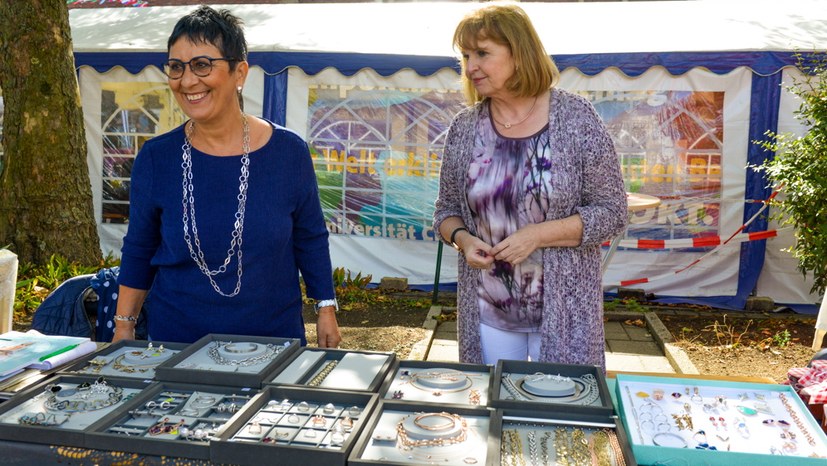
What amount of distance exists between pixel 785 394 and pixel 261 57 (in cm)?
599

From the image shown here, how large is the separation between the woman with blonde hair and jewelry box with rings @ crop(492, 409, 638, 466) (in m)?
0.64

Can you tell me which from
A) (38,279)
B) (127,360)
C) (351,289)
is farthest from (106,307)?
(351,289)

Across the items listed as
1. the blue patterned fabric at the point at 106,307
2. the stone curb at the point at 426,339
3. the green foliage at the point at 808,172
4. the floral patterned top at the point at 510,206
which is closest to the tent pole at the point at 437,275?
the stone curb at the point at 426,339

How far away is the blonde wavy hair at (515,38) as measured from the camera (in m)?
2.13

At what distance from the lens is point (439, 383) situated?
168cm

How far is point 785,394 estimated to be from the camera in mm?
1683

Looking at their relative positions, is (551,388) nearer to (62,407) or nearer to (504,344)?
(504,344)

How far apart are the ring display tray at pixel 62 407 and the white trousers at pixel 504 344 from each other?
A: 104 cm

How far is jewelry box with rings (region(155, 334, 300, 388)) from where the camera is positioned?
5.50ft

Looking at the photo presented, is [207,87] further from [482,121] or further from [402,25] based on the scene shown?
[402,25]

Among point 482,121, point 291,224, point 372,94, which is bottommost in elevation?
point 291,224

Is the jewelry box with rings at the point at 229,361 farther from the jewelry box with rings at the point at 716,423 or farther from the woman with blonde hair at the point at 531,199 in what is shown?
the jewelry box with rings at the point at 716,423

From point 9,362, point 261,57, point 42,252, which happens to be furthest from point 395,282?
point 9,362

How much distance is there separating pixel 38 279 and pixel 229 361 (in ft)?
16.5
